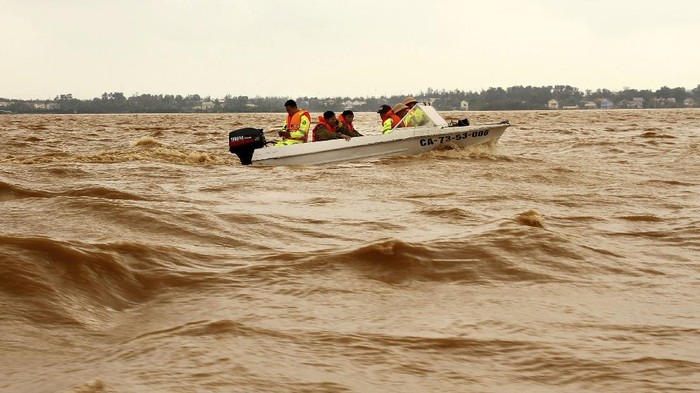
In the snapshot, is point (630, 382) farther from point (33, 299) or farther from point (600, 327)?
point (33, 299)

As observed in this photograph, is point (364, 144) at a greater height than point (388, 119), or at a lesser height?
lesser

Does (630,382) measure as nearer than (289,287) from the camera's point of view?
Yes

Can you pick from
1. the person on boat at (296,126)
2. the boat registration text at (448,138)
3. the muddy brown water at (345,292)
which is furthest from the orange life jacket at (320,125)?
the muddy brown water at (345,292)

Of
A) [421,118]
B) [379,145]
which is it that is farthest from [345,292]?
[421,118]

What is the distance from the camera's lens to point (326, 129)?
54.0ft

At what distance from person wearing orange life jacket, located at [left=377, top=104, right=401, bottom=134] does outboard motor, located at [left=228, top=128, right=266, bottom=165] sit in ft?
8.89

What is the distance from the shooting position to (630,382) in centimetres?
350

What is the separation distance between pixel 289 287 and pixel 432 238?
6.62 feet

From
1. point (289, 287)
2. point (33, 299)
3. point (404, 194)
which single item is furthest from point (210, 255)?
point (404, 194)

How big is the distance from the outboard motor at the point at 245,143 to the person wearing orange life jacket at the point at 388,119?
8.89 ft

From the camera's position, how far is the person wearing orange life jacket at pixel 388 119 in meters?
17.4

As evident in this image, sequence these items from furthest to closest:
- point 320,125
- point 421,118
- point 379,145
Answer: point 421,118 < point 379,145 < point 320,125

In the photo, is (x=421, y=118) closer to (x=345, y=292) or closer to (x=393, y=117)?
(x=393, y=117)

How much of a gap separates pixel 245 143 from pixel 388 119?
3318 mm
